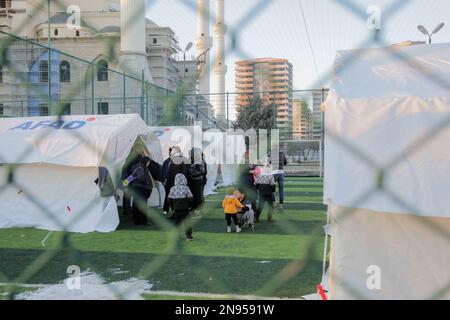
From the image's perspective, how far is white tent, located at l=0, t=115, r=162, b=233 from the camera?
8.07m

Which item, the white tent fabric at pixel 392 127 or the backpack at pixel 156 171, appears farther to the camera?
the backpack at pixel 156 171

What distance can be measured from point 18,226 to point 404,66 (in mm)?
8294

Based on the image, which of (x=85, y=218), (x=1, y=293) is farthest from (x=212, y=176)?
(x=1, y=293)

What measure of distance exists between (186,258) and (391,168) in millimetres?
4182

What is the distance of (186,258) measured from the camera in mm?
5523

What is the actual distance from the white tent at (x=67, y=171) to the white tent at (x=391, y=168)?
6.14 meters

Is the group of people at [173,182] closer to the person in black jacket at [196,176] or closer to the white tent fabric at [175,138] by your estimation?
the person in black jacket at [196,176]

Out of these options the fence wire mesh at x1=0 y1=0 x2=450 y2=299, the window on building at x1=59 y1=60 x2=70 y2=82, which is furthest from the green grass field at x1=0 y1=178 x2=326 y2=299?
the window on building at x1=59 y1=60 x2=70 y2=82

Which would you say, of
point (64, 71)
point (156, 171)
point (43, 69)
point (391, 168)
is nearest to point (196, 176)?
point (156, 171)

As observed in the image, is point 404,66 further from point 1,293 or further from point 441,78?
point 1,293

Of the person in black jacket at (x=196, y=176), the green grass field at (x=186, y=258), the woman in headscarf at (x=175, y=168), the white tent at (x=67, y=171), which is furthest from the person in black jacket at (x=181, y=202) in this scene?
the person in black jacket at (x=196, y=176)

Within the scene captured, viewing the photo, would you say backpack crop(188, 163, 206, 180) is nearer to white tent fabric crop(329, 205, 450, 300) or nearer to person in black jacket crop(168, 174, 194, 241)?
person in black jacket crop(168, 174, 194, 241)

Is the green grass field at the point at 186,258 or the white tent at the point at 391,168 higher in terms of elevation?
the white tent at the point at 391,168

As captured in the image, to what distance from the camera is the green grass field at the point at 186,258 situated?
14.9 feet
